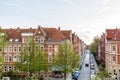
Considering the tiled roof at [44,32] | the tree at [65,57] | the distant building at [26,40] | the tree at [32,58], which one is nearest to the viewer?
the tree at [32,58]


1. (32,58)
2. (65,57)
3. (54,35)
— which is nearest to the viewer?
(32,58)

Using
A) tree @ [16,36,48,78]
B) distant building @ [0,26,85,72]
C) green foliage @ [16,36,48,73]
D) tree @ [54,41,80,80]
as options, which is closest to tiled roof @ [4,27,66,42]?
distant building @ [0,26,85,72]

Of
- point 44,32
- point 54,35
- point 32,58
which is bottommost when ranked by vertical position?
point 32,58

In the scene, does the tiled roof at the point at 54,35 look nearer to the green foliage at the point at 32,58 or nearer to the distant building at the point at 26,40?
the distant building at the point at 26,40

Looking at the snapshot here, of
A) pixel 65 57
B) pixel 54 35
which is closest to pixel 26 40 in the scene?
pixel 54 35

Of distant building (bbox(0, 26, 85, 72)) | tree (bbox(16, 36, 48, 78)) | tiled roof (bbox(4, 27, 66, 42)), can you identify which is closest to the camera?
tree (bbox(16, 36, 48, 78))

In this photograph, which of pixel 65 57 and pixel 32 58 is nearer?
pixel 32 58

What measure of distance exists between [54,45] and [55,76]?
6.06 m

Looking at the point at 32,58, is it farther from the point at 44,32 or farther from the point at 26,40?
the point at 44,32

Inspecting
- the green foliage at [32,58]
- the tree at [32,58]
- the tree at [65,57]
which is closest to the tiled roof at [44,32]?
the tree at [65,57]

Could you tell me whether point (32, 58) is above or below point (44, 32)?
below

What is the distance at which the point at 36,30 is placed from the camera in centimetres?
5831

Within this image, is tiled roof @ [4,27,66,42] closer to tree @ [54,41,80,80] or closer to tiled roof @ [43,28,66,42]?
tiled roof @ [43,28,66,42]

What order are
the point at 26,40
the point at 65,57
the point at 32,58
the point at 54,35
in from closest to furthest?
the point at 32,58 < the point at 65,57 < the point at 26,40 < the point at 54,35
